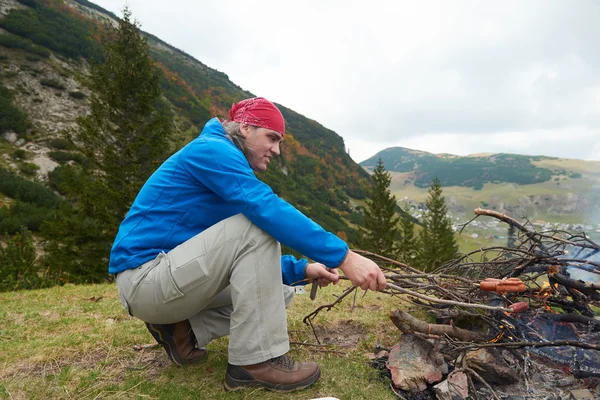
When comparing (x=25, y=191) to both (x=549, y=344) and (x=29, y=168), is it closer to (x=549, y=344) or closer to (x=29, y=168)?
(x=29, y=168)

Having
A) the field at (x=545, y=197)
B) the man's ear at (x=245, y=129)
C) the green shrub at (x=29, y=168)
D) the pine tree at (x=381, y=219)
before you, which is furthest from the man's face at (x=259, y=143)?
the field at (x=545, y=197)

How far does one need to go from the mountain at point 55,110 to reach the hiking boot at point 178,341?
1074cm

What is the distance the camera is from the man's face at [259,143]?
1989mm

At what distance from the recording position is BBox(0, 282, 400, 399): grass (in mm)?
1830

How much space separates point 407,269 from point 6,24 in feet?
134

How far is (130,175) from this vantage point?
11.5 m

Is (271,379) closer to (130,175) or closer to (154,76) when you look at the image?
(130,175)

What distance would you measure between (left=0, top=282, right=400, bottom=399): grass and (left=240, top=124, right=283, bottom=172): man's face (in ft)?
4.29

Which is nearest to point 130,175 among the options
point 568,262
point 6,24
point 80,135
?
point 80,135

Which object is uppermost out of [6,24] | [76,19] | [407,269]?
[76,19]

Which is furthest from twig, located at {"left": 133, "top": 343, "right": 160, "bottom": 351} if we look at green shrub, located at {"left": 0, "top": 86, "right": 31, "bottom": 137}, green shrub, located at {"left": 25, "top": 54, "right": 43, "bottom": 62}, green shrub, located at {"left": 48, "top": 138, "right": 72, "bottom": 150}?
green shrub, located at {"left": 25, "top": 54, "right": 43, "bottom": 62}

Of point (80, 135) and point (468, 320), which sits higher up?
point (468, 320)

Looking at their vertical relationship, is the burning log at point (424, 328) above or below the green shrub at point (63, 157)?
above

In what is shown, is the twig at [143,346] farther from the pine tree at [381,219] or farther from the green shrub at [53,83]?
the green shrub at [53,83]
